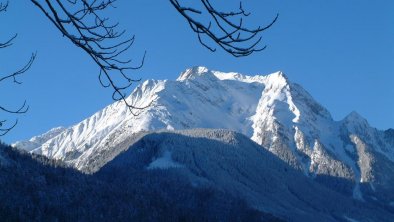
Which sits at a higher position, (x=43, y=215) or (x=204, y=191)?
(x=204, y=191)

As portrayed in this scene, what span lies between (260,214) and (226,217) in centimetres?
1501

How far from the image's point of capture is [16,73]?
6992 millimetres

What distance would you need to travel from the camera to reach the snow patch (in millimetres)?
186750

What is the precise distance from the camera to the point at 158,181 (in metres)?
164

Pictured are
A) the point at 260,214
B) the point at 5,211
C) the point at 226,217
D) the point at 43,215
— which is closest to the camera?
the point at 5,211

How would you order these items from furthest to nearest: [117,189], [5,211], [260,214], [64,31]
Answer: [260,214] → [117,189] → [5,211] → [64,31]

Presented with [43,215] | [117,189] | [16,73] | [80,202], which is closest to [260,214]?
[117,189]

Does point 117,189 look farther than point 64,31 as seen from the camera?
Yes

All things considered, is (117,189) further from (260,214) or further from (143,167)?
(143,167)

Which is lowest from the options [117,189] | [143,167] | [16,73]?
[16,73]

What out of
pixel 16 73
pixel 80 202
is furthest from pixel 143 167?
pixel 16 73

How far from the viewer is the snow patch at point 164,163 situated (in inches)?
7352

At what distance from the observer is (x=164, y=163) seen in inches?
7490

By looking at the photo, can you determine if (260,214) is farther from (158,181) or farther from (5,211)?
(5,211)
